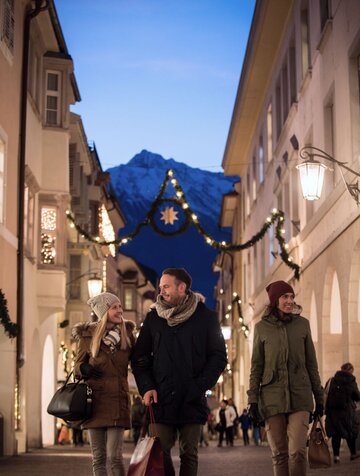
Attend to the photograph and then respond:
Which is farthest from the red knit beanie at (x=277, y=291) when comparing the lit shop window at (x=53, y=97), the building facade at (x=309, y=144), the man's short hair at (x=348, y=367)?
the lit shop window at (x=53, y=97)

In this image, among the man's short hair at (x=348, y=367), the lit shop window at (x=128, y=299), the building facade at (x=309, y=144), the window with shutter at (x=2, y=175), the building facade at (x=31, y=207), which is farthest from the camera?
the lit shop window at (x=128, y=299)

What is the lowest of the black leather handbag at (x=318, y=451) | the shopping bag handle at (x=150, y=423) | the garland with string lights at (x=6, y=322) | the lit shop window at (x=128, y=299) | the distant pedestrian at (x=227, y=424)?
the distant pedestrian at (x=227, y=424)

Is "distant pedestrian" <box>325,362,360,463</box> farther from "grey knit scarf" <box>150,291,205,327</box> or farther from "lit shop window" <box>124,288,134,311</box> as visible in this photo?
"lit shop window" <box>124,288,134,311</box>

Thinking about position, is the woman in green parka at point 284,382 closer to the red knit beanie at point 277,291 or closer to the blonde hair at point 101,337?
the red knit beanie at point 277,291

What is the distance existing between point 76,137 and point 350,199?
25.8 meters

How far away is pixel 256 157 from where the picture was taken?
46.2 meters

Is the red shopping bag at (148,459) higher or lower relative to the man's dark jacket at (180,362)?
lower

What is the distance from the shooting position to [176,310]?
910cm

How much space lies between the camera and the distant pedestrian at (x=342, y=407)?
1925 centimetres

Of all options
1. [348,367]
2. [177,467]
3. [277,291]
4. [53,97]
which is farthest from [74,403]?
[53,97]

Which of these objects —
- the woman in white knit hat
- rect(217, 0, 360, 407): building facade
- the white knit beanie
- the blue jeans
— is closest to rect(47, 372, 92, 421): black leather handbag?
the woman in white knit hat

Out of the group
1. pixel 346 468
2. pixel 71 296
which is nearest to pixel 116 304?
pixel 346 468

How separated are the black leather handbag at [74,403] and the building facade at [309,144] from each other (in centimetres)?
929

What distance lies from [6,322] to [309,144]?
10.2 metres
